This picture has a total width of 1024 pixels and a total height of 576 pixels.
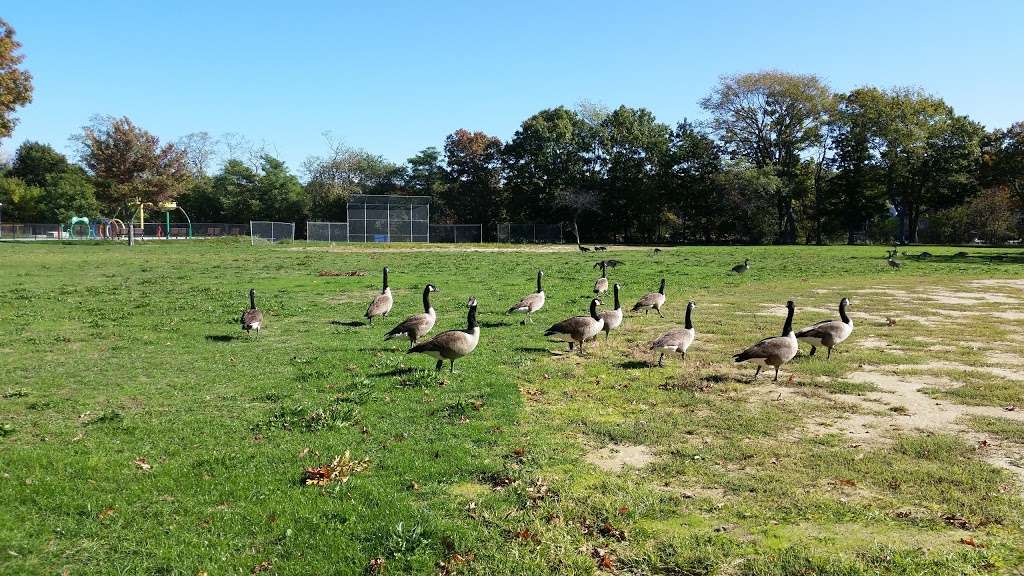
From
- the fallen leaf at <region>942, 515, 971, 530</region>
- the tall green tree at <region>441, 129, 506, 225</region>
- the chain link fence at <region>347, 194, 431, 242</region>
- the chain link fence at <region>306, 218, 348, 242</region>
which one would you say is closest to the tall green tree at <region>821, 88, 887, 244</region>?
the tall green tree at <region>441, 129, 506, 225</region>

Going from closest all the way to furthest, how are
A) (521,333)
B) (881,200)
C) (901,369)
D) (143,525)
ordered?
(143,525)
(901,369)
(521,333)
(881,200)

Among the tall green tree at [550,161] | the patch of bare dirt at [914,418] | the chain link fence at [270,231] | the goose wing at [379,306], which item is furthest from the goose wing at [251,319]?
the tall green tree at [550,161]

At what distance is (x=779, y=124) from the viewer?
7225 cm

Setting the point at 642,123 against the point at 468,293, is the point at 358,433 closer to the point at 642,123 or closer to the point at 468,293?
the point at 468,293

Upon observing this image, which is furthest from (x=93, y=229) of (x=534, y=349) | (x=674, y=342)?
(x=674, y=342)

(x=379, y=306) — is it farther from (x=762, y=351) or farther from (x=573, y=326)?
(x=762, y=351)

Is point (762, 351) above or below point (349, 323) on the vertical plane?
above

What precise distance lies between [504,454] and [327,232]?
6406cm

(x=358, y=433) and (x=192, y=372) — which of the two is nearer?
(x=358, y=433)

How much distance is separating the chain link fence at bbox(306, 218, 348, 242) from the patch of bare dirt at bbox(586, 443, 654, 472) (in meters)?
63.0

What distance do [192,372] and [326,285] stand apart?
13.5m

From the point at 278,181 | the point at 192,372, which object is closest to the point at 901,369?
the point at 192,372

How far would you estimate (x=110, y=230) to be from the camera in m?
86.6

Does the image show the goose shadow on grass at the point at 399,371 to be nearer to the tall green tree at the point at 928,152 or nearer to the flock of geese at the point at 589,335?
the flock of geese at the point at 589,335
